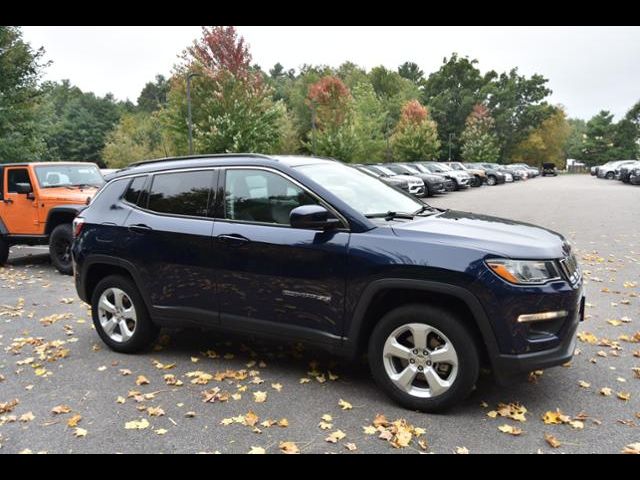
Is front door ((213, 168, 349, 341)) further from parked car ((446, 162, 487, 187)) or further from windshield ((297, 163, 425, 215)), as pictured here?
parked car ((446, 162, 487, 187))

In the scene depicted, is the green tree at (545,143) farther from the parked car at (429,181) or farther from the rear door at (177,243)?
the rear door at (177,243)

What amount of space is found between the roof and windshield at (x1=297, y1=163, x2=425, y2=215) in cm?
14

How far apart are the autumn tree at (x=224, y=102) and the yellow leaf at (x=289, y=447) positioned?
25.0 m

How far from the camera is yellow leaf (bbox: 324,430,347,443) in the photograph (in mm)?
3467

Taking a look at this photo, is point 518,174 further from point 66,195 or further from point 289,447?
point 289,447

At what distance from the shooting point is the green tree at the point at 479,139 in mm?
64562

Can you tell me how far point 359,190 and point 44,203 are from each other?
23.6 ft

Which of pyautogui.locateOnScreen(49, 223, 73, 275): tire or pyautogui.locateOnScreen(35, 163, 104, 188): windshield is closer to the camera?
pyautogui.locateOnScreen(49, 223, 73, 275): tire

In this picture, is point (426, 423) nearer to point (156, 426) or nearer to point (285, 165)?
point (156, 426)

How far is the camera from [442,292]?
361 centimetres

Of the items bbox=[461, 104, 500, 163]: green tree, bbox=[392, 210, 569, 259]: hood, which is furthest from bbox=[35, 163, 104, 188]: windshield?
A: bbox=[461, 104, 500, 163]: green tree

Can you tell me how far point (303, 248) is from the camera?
4086 mm

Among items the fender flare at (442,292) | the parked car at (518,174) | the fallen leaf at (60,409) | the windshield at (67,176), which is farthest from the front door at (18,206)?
the parked car at (518,174)
